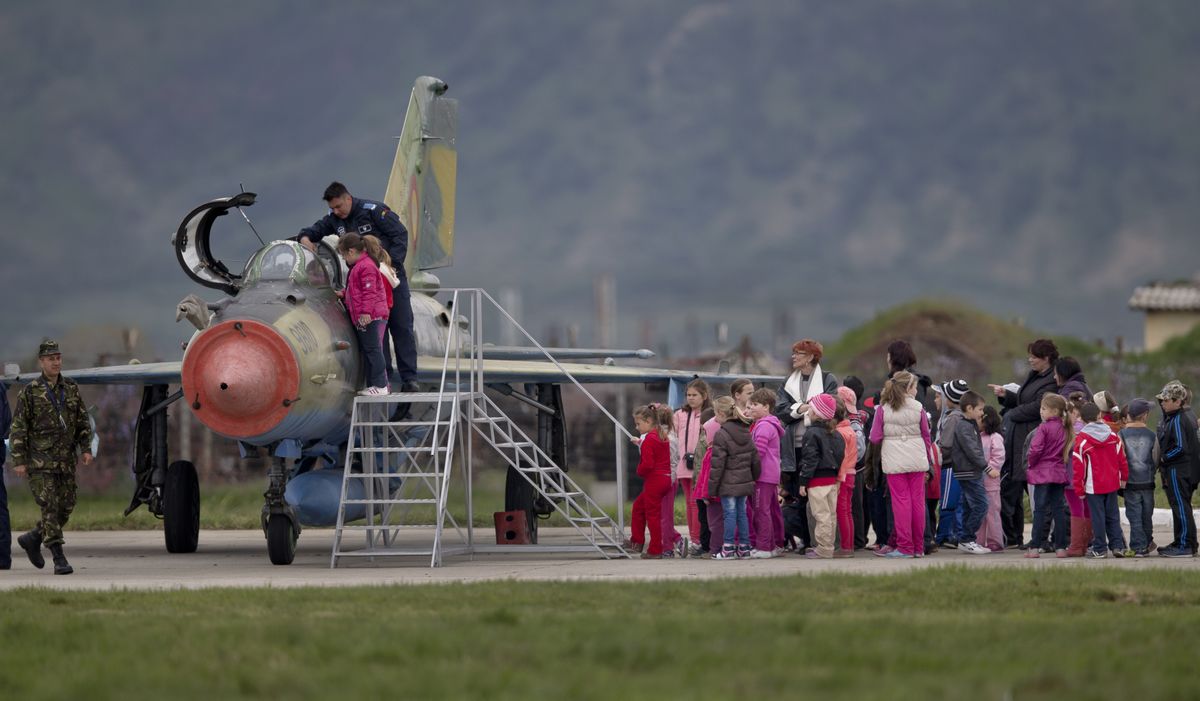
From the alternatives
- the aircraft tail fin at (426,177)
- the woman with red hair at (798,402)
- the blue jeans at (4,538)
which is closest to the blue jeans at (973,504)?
the woman with red hair at (798,402)

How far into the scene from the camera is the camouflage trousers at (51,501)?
1330 centimetres

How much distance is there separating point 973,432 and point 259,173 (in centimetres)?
9483

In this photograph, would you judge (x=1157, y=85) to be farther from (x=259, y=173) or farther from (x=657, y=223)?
(x=259, y=173)

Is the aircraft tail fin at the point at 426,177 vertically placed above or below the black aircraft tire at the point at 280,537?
above

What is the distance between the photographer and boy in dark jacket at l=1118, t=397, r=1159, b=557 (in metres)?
13.0

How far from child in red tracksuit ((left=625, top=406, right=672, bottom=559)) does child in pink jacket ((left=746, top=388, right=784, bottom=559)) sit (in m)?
0.85

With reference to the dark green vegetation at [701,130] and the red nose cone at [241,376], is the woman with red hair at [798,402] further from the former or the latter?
the dark green vegetation at [701,130]

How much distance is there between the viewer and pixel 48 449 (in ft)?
43.9

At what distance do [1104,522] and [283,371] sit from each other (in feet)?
23.1

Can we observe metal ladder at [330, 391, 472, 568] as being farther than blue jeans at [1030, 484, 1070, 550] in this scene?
No

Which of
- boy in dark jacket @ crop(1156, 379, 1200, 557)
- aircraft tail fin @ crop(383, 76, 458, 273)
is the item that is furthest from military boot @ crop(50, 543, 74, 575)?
boy in dark jacket @ crop(1156, 379, 1200, 557)

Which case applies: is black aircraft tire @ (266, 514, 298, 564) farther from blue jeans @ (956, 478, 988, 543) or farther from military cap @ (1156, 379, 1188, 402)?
military cap @ (1156, 379, 1188, 402)

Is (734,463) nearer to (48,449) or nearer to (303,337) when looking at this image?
(303,337)

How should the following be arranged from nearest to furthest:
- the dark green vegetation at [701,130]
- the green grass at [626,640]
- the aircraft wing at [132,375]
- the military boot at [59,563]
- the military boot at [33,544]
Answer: the green grass at [626,640] → the military boot at [59,563] → the military boot at [33,544] → the aircraft wing at [132,375] → the dark green vegetation at [701,130]
